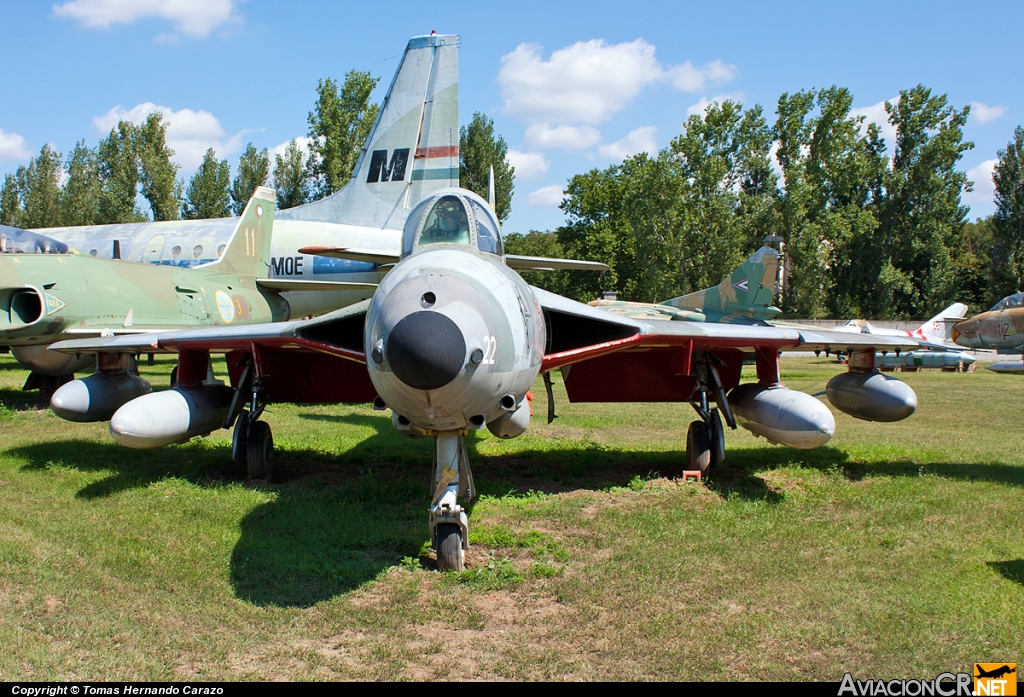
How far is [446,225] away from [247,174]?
166ft

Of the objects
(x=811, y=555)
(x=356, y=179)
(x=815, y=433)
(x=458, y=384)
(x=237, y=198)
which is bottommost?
(x=811, y=555)

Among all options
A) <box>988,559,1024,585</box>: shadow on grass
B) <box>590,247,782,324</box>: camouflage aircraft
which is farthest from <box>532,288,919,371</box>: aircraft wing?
<box>590,247,782,324</box>: camouflage aircraft

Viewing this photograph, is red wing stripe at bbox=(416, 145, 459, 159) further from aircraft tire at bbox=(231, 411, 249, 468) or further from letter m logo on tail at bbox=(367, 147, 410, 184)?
aircraft tire at bbox=(231, 411, 249, 468)

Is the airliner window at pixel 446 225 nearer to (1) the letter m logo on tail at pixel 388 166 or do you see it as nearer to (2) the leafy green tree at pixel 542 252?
(1) the letter m logo on tail at pixel 388 166

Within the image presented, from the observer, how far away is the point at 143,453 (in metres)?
9.14

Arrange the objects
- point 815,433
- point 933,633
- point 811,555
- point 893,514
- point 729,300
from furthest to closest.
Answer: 1. point 729,300
2. point 815,433
3. point 893,514
4. point 811,555
5. point 933,633

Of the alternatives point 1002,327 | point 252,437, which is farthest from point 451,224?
point 1002,327

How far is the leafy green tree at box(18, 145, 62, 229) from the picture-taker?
40250mm

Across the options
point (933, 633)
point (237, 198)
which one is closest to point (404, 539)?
point (933, 633)

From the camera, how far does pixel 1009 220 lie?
43.6 meters

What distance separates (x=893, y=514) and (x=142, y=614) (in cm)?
600

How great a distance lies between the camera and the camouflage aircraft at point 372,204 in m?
17.7

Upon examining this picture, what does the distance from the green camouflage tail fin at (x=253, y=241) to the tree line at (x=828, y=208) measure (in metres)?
26.1

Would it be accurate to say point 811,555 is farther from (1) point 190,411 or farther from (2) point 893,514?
(1) point 190,411
